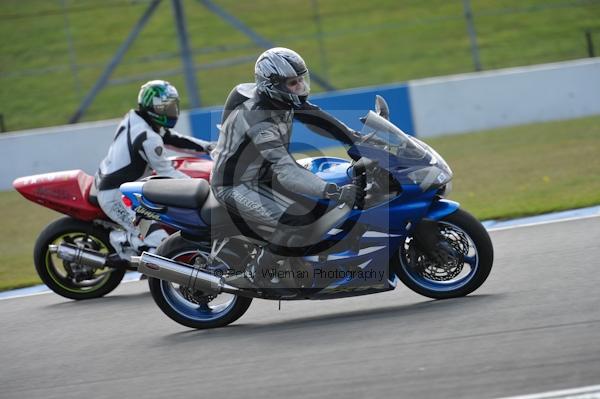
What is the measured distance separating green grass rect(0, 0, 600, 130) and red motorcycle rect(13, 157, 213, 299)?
35.6ft

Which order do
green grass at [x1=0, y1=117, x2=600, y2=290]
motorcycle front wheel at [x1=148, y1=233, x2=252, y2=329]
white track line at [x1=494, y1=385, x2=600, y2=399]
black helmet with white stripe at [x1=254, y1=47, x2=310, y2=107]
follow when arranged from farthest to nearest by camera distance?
green grass at [x1=0, y1=117, x2=600, y2=290] < motorcycle front wheel at [x1=148, y1=233, x2=252, y2=329] < black helmet with white stripe at [x1=254, y1=47, x2=310, y2=107] < white track line at [x1=494, y1=385, x2=600, y2=399]

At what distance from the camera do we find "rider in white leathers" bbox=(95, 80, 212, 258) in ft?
27.7

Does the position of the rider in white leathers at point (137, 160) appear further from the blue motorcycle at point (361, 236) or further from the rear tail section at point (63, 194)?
the blue motorcycle at point (361, 236)

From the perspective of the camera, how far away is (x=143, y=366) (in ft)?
20.3

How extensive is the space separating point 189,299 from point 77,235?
6.75ft

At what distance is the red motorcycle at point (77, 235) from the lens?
335 inches

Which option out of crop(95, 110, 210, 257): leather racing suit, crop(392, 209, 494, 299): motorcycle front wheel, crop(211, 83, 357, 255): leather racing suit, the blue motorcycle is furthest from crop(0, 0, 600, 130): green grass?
crop(392, 209, 494, 299): motorcycle front wheel

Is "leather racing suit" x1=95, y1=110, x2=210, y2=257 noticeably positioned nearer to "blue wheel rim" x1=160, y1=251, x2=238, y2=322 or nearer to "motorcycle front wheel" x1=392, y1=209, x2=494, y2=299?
"blue wheel rim" x1=160, y1=251, x2=238, y2=322

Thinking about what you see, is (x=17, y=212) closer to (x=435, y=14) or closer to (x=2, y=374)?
(x=2, y=374)

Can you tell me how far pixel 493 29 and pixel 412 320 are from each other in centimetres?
1755

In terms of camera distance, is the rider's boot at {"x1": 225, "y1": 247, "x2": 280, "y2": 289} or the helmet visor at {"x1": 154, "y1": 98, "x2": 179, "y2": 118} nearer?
the rider's boot at {"x1": 225, "y1": 247, "x2": 280, "y2": 289}

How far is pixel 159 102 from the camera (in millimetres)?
8680

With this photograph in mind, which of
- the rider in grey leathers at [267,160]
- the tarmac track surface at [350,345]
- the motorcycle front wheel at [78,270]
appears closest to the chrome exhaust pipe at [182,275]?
the rider in grey leathers at [267,160]

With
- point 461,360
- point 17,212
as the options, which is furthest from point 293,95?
point 17,212
